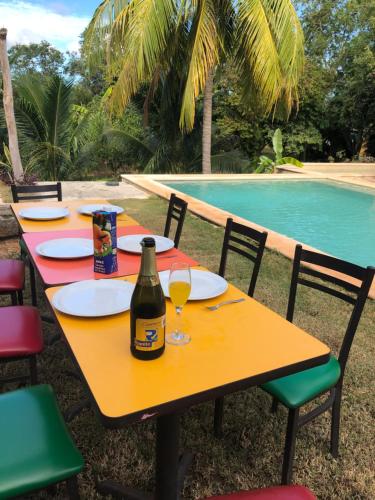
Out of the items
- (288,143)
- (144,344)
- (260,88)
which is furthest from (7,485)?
(288,143)

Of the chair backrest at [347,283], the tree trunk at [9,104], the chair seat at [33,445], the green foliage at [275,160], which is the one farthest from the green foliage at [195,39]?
the chair seat at [33,445]

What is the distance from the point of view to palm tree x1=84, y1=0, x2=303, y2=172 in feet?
29.0

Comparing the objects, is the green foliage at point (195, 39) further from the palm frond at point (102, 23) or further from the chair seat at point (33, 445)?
the chair seat at point (33, 445)

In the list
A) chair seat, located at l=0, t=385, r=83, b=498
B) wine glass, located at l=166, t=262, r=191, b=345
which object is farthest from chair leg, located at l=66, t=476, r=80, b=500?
wine glass, located at l=166, t=262, r=191, b=345

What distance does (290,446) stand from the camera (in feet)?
5.72

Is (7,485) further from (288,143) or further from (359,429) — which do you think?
(288,143)

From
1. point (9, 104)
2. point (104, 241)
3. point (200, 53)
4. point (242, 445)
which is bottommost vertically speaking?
point (242, 445)

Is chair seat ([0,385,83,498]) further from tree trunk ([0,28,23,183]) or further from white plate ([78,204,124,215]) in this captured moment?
tree trunk ([0,28,23,183])

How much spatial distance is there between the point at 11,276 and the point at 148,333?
77.0 inches

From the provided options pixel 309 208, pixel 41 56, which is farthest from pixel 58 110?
pixel 41 56

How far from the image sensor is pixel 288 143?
15.9m

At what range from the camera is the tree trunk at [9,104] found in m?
6.09

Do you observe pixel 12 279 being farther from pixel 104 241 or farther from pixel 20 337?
pixel 104 241

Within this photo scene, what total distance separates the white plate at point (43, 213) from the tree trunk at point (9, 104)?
4.23m
